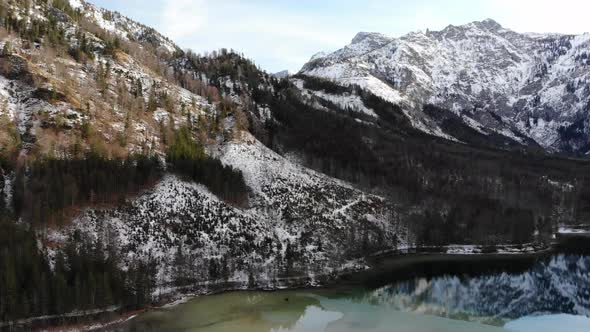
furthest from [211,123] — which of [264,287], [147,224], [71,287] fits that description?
[71,287]

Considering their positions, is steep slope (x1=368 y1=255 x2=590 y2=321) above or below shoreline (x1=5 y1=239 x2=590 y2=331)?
below

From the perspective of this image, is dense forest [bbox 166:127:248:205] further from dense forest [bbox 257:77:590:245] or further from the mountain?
dense forest [bbox 257:77:590:245]

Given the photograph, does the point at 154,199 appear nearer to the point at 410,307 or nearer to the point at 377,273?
the point at 377,273

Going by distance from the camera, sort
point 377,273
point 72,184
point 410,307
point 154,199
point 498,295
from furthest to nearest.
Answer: point 377,273, point 154,199, point 498,295, point 72,184, point 410,307

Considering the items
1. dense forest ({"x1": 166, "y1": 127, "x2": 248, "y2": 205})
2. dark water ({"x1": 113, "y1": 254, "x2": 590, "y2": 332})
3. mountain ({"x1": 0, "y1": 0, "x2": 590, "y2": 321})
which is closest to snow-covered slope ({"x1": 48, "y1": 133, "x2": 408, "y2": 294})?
mountain ({"x1": 0, "y1": 0, "x2": 590, "y2": 321})

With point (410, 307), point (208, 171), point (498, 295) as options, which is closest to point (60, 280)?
point (208, 171)

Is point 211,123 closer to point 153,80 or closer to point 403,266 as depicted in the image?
point 153,80
